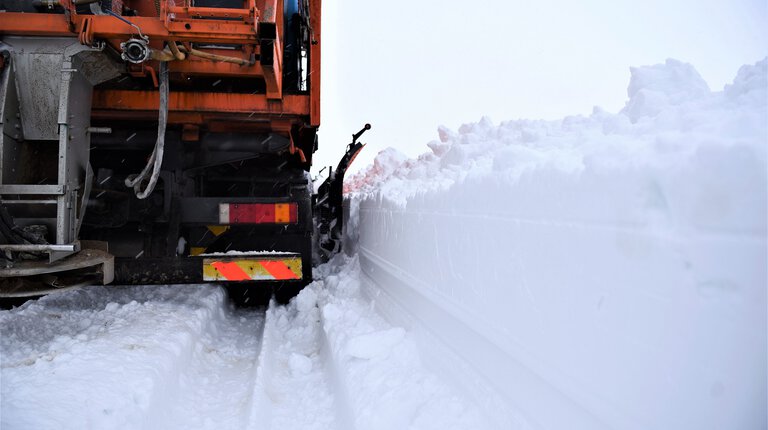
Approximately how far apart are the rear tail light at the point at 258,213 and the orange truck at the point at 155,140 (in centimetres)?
1

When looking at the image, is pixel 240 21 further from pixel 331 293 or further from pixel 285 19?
pixel 331 293

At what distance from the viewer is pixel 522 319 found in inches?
73.8

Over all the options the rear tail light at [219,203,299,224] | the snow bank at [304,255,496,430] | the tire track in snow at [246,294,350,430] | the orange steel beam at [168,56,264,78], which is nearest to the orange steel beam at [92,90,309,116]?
the orange steel beam at [168,56,264,78]

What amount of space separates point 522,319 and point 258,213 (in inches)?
108

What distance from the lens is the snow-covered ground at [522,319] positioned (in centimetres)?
108

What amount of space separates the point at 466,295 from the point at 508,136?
1.61 m

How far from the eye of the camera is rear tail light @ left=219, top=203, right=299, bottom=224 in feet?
13.4

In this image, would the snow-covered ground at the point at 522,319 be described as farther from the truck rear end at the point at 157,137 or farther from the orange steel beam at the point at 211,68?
the orange steel beam at the point at 211,68

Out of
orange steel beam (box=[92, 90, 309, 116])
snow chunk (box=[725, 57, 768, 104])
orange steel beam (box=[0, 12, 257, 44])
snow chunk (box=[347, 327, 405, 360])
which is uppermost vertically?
orange steel beam (box=[0, 12, 257, 44])

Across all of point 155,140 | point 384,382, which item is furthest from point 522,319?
point 155,140

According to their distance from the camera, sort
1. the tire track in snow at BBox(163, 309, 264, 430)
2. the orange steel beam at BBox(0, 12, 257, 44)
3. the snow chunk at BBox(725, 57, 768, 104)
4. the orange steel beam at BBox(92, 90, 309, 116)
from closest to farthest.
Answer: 1. the snow chunk at BBox(725, 57, 768, 104)
2. the tire track in snow at BBox(163, 309, 264, 430)
3. the orange steel beam at BBox(0, 12, 257, 44)
4. the orange steel beam at BBox(92, 90, 309, 116)

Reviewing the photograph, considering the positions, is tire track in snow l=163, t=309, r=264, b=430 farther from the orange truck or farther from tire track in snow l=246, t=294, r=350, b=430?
the orange truck

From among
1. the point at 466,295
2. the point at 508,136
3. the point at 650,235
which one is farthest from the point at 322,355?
the point at 650,235

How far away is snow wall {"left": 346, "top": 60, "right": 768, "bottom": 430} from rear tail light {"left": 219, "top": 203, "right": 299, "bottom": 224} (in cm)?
180
